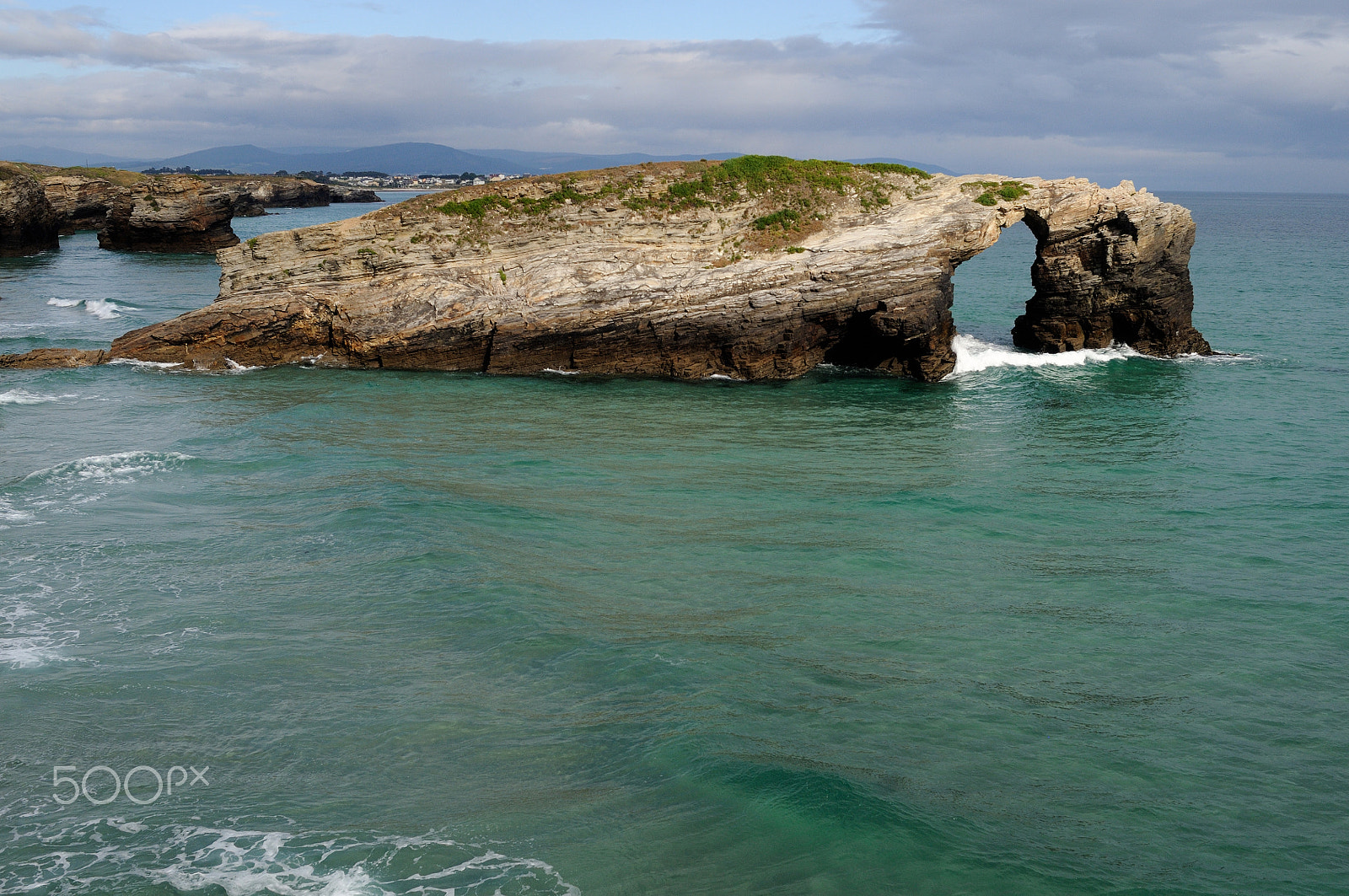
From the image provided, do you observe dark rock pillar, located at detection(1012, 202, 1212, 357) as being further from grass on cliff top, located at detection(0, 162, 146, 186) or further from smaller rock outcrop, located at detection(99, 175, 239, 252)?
grass on cliff top, located at detection(0, 162, 146, 186)

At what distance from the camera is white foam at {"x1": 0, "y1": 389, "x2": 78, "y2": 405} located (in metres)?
22.8

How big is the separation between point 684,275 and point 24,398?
1771cm

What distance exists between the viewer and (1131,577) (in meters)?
13.3

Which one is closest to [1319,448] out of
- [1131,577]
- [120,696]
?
[1131,577]

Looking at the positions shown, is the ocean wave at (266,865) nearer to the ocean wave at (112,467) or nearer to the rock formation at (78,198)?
the ocean wave at (112,467)

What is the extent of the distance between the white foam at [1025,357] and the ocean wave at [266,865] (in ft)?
76.8

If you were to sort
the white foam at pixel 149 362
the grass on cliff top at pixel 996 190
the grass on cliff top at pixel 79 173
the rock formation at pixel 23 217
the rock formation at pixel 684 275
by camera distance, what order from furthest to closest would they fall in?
1. the grass on cliff top at pixel 79 173
2. the rock formation at pixel 23 217
3. the grass on cliff top at pixel 996 190
4. the white foam at pixel 149 362
5. the rock formation at pixel 684 275

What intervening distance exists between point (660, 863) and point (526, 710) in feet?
8.94

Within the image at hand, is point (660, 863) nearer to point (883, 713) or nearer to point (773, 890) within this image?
point (773, 890)

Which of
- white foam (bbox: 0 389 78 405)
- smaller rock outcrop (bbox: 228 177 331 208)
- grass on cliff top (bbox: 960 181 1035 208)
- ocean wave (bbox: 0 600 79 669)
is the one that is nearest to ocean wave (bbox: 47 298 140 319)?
white foam (bbox: 0 389 78 405)

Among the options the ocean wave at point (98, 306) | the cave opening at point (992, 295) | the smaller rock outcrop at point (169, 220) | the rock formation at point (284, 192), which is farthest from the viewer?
the rock formation at point (284, 192)

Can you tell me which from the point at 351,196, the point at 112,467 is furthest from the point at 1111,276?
the point at 351,196

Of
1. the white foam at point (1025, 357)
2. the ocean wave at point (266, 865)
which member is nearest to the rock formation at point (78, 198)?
the white foam at point (1025, 357)

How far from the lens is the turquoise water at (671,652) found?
7.60 m
